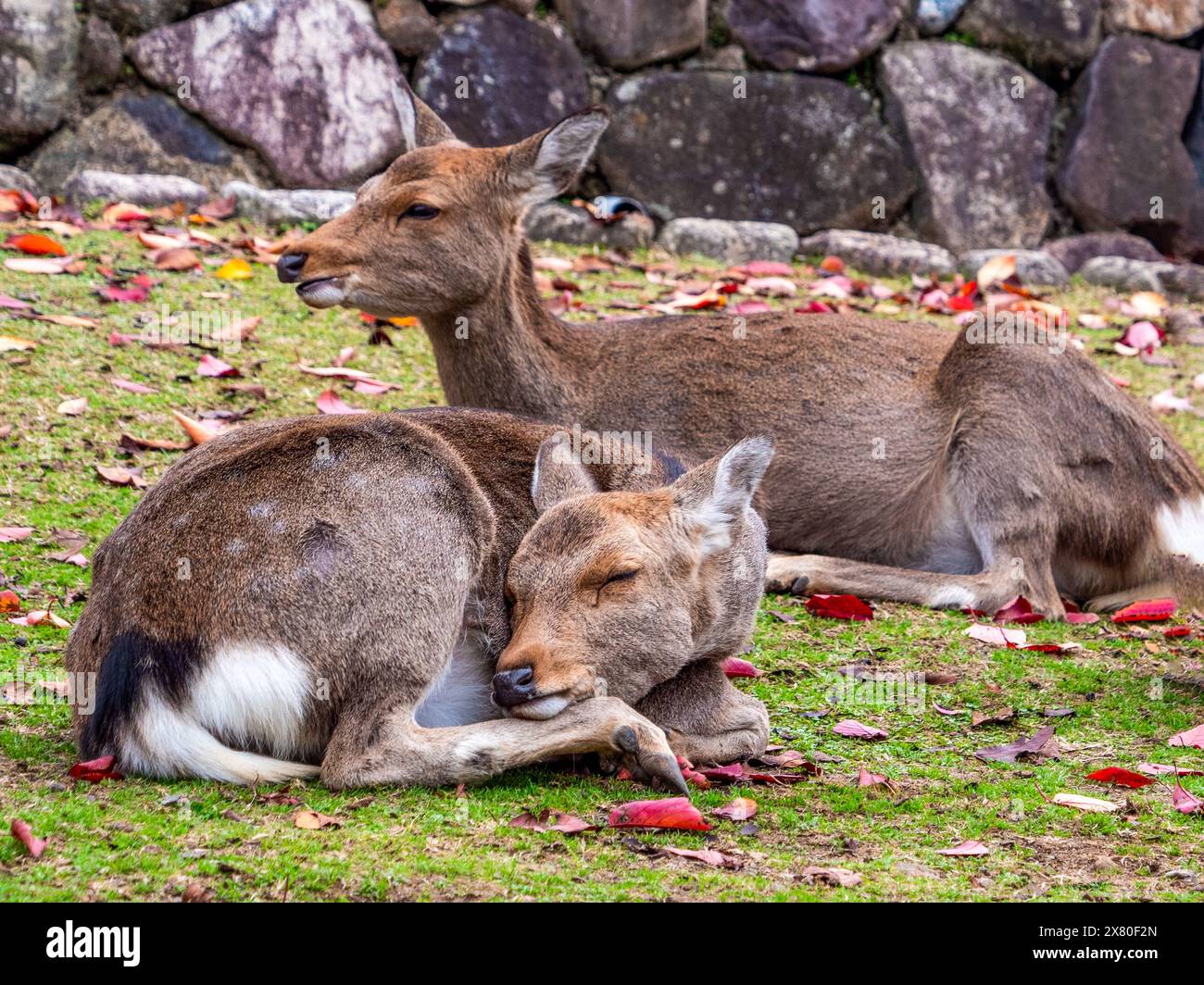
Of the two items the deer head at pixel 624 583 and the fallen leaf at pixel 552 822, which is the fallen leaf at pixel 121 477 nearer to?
the deer head at pixel 624 583

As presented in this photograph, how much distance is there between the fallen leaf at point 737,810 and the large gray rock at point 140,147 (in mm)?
6819

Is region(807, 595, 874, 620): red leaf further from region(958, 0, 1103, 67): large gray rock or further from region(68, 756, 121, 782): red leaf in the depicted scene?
region(958, 0, 1103, 67): large gray rock

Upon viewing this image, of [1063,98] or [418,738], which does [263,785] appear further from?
[1063,98]

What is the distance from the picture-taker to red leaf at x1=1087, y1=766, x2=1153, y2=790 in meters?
4.35

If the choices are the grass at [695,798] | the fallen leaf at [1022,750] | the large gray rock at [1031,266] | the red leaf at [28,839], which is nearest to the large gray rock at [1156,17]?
the large gray rock at [1031,266]

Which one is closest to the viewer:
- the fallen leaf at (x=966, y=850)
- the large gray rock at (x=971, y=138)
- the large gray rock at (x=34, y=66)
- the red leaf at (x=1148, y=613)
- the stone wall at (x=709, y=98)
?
the fallen leaf at (x=966, y=850)

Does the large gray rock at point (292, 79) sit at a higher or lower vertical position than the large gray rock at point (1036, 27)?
lower

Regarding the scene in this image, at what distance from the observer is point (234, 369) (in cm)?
731

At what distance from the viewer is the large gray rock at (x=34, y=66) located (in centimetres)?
909

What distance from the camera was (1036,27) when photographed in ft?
35.2

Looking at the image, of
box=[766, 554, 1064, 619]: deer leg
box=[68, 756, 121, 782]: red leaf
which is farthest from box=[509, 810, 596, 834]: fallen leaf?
box=[766, 554, 1064, 619]: deer leg
